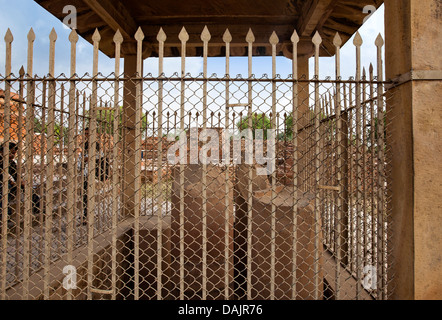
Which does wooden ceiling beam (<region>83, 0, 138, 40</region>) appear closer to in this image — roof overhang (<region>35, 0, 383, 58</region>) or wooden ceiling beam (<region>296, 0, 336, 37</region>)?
roof overhang (<region>35, 0, 383, 58</region>)

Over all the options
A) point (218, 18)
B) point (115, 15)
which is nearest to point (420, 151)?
point (218, 18)

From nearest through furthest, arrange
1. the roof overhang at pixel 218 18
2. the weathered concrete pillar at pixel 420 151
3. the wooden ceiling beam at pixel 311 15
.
Result: the weathered concrete pillar at pixel 420 151
the wooden ceiling beam at pixel 311 15
the roof overhang at pixel 218 18

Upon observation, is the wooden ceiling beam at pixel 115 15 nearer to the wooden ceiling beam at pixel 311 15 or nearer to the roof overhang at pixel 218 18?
the roof overhang at pixel 218 18

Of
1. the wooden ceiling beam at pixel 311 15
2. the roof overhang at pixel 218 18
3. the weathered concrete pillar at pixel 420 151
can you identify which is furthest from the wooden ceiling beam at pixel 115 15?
the weathered concrete pillar at pixel 420 151

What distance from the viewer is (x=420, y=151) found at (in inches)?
83.7

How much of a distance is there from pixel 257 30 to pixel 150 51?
226 centimetres

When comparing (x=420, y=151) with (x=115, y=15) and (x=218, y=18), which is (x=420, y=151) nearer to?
(x=218, y=18)

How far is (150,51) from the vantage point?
19.4ft

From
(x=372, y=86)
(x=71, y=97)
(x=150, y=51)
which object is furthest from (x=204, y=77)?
(x=150, y=51)

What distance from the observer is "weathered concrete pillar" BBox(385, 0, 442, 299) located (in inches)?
82.7

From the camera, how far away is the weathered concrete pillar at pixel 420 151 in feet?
6.89

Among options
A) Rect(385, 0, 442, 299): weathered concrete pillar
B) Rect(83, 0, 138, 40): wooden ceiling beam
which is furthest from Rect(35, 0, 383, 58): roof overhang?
Rect(385, 0, 442, 299): weathered concrete pillar

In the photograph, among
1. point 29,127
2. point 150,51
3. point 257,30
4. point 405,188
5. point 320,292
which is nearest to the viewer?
point 405,188

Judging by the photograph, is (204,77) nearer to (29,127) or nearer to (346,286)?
(29,127)
